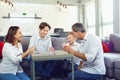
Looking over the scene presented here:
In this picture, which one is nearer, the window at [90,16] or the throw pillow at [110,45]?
the throw pillow at [110,45]

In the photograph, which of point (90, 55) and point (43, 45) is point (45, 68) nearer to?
point (43, 45)

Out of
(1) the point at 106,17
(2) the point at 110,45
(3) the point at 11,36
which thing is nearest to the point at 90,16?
(1) the point at 106,17

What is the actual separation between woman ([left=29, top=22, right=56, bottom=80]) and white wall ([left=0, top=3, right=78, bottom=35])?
492 centimetres

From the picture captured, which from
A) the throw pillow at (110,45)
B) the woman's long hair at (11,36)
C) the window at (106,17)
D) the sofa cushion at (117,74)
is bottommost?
the sofa cushion at (117,74)

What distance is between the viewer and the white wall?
855 centimetres

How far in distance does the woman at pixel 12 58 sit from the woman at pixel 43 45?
781 mm

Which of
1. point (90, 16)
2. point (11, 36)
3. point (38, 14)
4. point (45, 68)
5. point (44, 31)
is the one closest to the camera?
point (11, 36)

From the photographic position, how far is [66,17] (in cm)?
924

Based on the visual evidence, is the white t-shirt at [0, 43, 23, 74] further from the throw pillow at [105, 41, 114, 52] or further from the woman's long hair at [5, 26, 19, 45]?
the throw pillow at [105, 41, 114, 52]

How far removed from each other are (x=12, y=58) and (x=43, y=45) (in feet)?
3.95

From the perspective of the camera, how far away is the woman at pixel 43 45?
334 cm

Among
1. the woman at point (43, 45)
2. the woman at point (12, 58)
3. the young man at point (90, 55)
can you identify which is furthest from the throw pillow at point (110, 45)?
the woman at point (12, 58)

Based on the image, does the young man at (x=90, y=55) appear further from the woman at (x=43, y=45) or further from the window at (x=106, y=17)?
the window at (x=106, y=17)

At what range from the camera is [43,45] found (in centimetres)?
356
